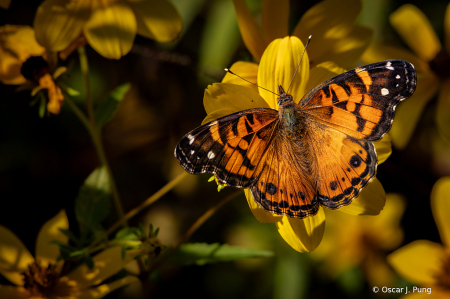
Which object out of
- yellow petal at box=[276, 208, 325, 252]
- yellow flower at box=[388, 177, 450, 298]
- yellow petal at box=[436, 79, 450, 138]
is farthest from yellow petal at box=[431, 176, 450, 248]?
yellow petal at box=[276, 208, 325, 252]

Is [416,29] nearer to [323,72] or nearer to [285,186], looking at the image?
[323,72]

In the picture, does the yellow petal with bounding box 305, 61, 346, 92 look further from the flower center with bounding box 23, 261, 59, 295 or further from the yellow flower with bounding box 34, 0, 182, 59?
the flower center with bounding box 23, 261, 59, 295

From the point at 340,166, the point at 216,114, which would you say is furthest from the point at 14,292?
the point at 340,166

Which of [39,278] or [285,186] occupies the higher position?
[285,186]

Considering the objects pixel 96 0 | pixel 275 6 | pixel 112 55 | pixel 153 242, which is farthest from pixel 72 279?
pixel 275 6

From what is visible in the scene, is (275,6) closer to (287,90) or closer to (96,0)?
(287,90)

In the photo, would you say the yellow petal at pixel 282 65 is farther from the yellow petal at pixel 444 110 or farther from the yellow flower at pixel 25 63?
the yellow petal at pixel 444 110
